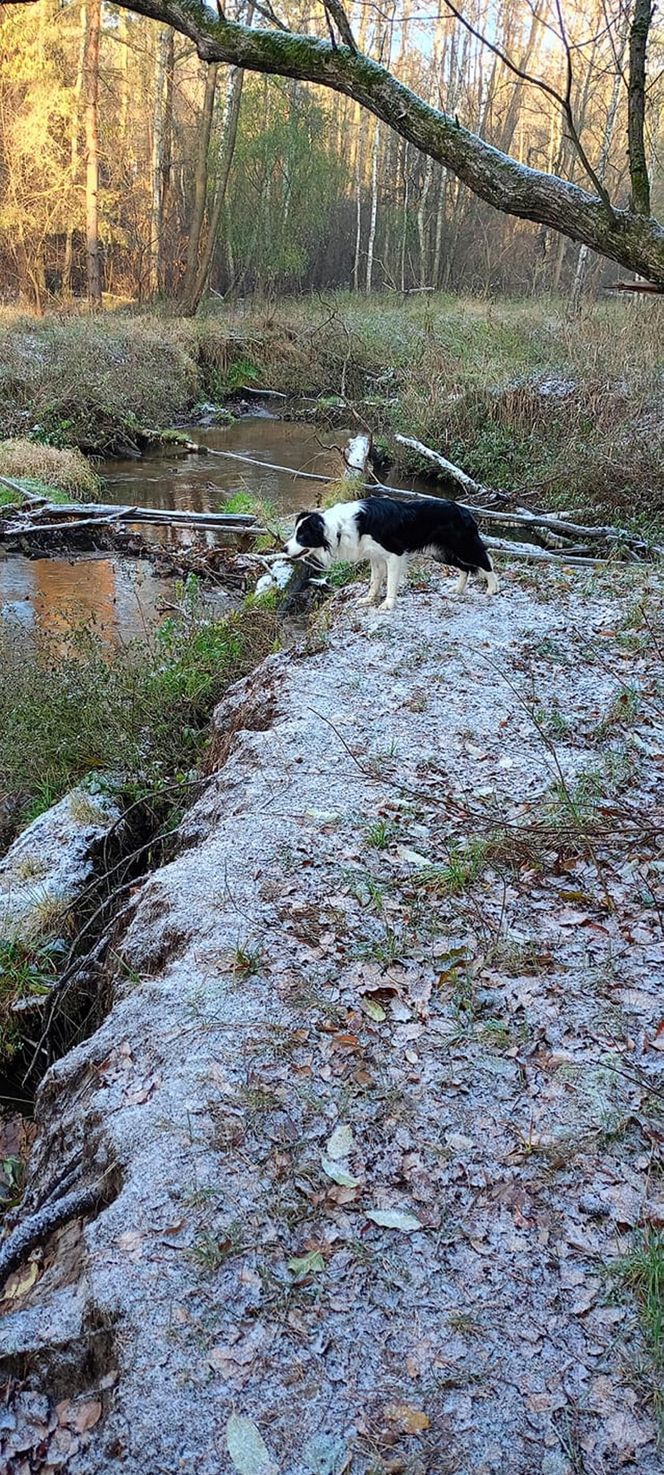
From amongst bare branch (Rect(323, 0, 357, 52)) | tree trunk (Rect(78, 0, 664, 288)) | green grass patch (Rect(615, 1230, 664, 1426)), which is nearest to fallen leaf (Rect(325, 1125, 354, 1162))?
green grass patch (Rect(615, 1230, 664, 1426))

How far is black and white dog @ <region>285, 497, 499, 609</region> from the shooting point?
6.75m

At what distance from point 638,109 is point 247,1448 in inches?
135

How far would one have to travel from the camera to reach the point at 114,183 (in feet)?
88.8

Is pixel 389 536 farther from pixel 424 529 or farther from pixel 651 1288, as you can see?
pixel 651 1288

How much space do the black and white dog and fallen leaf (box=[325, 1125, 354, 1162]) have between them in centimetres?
484

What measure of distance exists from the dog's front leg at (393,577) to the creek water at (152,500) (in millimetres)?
2420

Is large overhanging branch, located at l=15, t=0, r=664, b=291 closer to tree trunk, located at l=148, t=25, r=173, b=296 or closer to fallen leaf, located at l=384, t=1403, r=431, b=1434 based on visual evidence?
fallen leaf, located at l=384, t=1403, r=431, b=1434

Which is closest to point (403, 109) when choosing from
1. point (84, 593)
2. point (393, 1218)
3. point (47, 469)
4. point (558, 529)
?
point (393, 1218)

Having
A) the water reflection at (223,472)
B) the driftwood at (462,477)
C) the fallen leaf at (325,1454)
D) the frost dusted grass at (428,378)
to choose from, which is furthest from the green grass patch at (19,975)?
the frost dusted grass at (428,378)

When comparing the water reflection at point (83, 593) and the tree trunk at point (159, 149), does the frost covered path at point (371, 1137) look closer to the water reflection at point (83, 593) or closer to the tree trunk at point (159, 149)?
the water reflection at point (83, 593)

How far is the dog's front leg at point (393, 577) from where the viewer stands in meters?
7.00

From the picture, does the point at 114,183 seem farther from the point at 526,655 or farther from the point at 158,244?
the point at 526,655

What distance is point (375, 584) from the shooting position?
23.9 ft

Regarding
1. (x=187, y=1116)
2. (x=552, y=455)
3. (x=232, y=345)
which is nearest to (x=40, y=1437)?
(x=187, y=1116)
